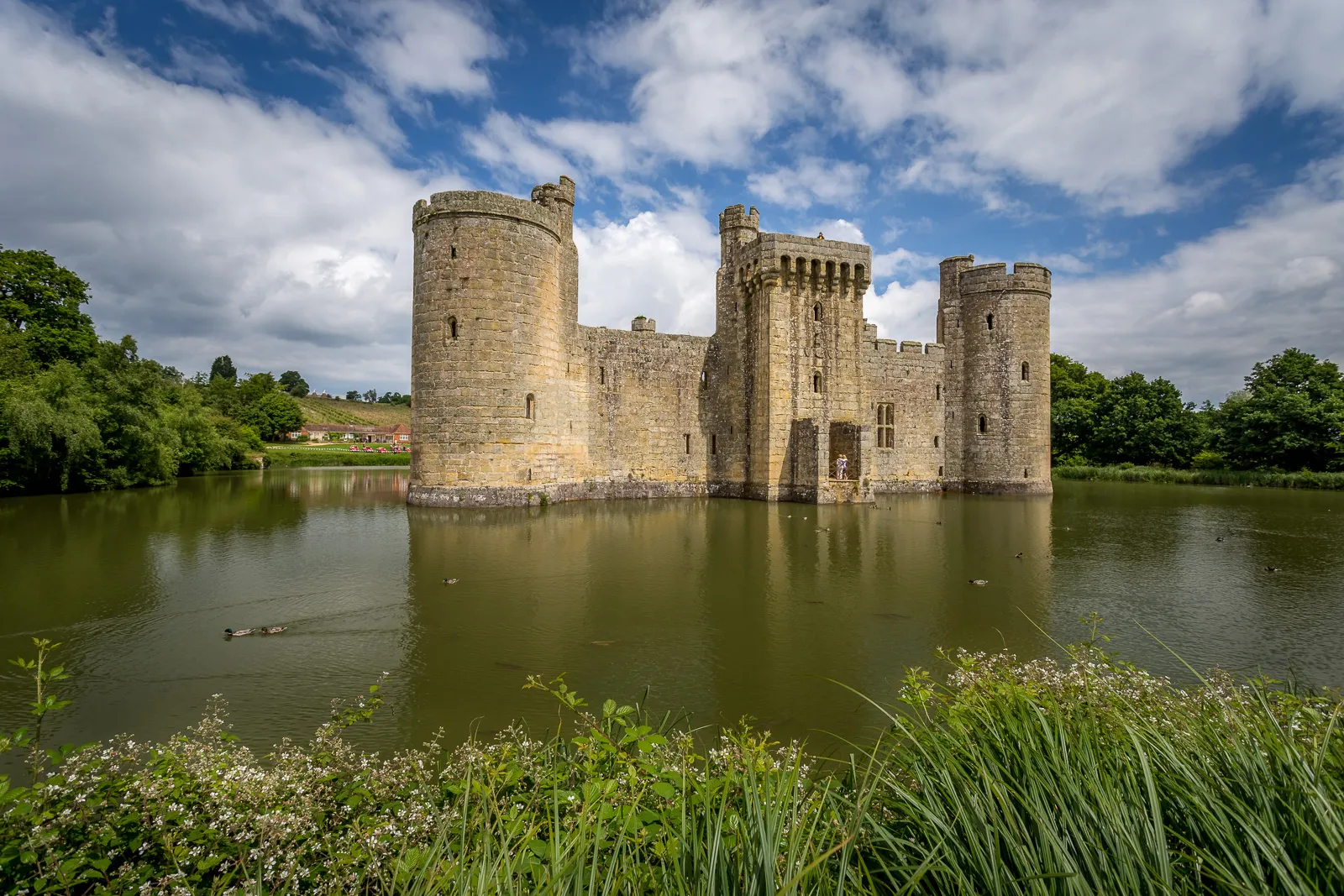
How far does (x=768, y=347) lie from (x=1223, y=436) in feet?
97.5

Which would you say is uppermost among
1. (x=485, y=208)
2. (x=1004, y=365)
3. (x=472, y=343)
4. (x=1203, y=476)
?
(x=485, y=208)

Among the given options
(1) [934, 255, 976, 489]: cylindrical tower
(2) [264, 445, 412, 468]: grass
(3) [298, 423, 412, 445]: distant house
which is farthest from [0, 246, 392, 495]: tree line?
(3) [298, 423, 412, 445]: distant house

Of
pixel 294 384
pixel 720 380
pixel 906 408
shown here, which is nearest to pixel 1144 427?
pixel 906 408

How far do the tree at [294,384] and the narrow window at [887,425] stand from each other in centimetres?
10859

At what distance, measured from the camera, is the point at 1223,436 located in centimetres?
3406

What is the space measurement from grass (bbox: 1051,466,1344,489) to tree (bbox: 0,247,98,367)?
53.8 meters

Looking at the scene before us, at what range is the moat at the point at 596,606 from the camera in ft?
18.4

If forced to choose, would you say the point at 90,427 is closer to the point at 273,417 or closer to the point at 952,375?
the point at 952,375

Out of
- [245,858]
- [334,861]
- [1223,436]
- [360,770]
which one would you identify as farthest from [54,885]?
[1223,436]

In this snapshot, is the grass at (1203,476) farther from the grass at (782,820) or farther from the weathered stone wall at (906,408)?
the grass at (782,820)

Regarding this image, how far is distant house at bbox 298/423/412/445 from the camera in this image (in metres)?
75.1

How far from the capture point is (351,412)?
99.9 meters

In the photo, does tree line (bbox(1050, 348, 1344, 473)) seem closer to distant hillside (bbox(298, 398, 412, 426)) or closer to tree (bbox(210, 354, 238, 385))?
distant hillside (bbox(298, 398, 412, 426))

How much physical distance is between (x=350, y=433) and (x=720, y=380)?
229 feet
